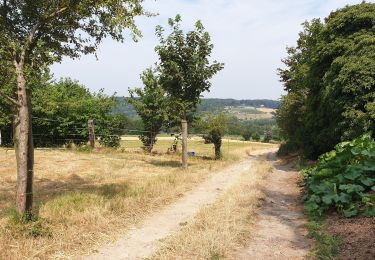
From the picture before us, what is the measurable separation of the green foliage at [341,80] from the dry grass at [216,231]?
26.4 ft

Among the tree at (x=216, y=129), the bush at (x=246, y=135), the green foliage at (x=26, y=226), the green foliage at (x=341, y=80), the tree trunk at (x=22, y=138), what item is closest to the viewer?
the green foliage at (x=26, y=226)

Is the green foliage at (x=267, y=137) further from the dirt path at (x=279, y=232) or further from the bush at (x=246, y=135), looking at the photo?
the dirt path at (x=279, y=232)

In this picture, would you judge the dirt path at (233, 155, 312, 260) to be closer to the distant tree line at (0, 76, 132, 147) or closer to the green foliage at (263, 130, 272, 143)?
the distant tree line at (0, 76, 132, 147)

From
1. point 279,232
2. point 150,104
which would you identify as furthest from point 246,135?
point 279,232

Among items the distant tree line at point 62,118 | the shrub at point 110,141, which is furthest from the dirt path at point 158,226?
the shrub at point 110,141

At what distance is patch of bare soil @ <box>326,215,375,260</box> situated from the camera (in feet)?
20.7

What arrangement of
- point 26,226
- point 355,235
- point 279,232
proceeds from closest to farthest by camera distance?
point 26,226, point 355,235, point 279,232

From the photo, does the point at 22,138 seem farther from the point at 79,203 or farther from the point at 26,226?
the point at 79,203

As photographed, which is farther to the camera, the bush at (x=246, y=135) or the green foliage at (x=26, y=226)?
the bush at (x=246, y=135)

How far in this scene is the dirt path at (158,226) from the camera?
6.66 meters

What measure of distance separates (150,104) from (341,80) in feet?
51.6

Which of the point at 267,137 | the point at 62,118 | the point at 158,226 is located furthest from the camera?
the point at 267,137

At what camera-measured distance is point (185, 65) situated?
18.8 m

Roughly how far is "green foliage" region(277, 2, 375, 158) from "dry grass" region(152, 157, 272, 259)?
804 centimetres
